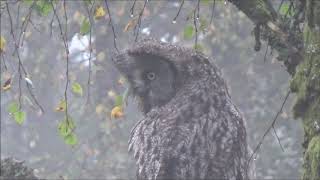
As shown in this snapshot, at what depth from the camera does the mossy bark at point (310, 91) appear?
2567 mm

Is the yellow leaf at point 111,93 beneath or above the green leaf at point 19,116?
beneath

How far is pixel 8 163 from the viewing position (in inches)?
174

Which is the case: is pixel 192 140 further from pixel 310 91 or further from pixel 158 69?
pixel 310 91

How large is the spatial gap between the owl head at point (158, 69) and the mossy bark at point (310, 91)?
205 centimetres

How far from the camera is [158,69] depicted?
488cm

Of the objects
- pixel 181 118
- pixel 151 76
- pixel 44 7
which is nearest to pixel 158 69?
pixel 151 76

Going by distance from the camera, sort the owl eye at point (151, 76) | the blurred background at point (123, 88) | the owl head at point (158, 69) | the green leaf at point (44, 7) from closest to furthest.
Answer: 1. the green leaf at point (44, 7)
2. the owl head at point (158, 69)
3. the owl eye at point (151, 76)
4. the blurred background at point (123, 88)

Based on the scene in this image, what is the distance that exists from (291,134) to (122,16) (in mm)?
3314

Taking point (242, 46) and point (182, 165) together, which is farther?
point (242, 46)

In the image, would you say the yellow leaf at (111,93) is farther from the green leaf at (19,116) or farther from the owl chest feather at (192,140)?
the green leaf at (19,116)

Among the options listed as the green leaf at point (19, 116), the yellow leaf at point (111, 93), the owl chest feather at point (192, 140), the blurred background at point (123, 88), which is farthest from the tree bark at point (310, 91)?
the yellow leaf at point (111, 93)

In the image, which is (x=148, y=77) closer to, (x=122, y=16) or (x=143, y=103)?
(x=143, y=103)

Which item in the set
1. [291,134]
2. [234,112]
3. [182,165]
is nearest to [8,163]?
[182,165]

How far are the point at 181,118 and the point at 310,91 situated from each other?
6.51ft
